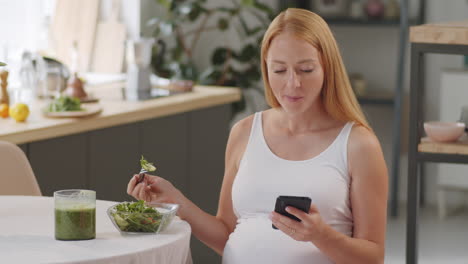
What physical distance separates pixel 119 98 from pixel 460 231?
241 cm

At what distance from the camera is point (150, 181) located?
2.23 m

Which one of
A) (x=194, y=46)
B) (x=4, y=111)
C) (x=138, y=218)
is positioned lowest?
(x=138, y=218)

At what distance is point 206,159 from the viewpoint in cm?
465

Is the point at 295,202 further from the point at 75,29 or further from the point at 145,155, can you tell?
the point at 75,29

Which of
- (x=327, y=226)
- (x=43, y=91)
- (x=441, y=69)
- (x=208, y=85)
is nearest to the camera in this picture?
(x=327, y=226)

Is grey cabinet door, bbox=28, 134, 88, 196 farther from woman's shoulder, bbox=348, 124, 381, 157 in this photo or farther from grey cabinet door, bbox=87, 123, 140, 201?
woman's shoulder, bbox=348, 124, 381, 157

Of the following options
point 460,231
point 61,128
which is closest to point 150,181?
point 61,128

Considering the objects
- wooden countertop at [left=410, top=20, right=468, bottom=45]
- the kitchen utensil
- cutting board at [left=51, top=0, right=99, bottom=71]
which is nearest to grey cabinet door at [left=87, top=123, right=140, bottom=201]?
the kitchen utensil

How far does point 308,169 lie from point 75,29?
3.26 metres

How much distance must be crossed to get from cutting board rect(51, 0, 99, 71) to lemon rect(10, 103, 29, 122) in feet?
4.95

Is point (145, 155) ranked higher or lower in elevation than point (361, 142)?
lower

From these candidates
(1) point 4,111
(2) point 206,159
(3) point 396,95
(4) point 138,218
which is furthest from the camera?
(3) point 396,95

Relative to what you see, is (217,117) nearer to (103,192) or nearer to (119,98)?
(119,98)

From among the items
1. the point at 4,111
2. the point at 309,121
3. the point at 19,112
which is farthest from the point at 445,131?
the point at 4,111
